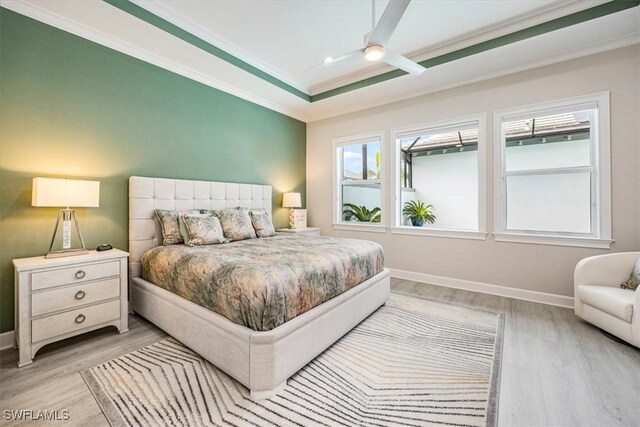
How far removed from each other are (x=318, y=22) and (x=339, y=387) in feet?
11.3

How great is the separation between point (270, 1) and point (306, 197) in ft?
11.3

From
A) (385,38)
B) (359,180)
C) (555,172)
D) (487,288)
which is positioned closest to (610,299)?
(487,288)

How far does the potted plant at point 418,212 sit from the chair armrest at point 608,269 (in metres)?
1.98

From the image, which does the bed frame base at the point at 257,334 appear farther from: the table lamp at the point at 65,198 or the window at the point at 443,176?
the window at the point at 443,176

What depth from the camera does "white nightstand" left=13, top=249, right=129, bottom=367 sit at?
2.05 metres

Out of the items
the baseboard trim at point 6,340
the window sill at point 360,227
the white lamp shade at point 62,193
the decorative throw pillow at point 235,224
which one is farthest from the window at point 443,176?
the baseboard trim at point 6,340

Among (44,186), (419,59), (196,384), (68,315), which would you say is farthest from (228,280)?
(419,59)

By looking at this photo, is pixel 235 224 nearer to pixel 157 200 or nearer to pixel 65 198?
pixel 157 200

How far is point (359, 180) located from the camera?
5.07m

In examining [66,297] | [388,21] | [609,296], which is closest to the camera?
[388,21]

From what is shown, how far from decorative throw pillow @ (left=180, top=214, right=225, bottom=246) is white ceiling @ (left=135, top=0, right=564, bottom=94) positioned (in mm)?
2046

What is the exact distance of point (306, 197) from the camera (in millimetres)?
5648

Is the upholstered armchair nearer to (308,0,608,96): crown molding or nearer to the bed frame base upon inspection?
the bed frame base

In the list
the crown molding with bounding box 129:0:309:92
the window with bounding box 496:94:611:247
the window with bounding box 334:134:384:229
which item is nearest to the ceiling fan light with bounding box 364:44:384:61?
the crown molding with bounding box 129:0:309:92
